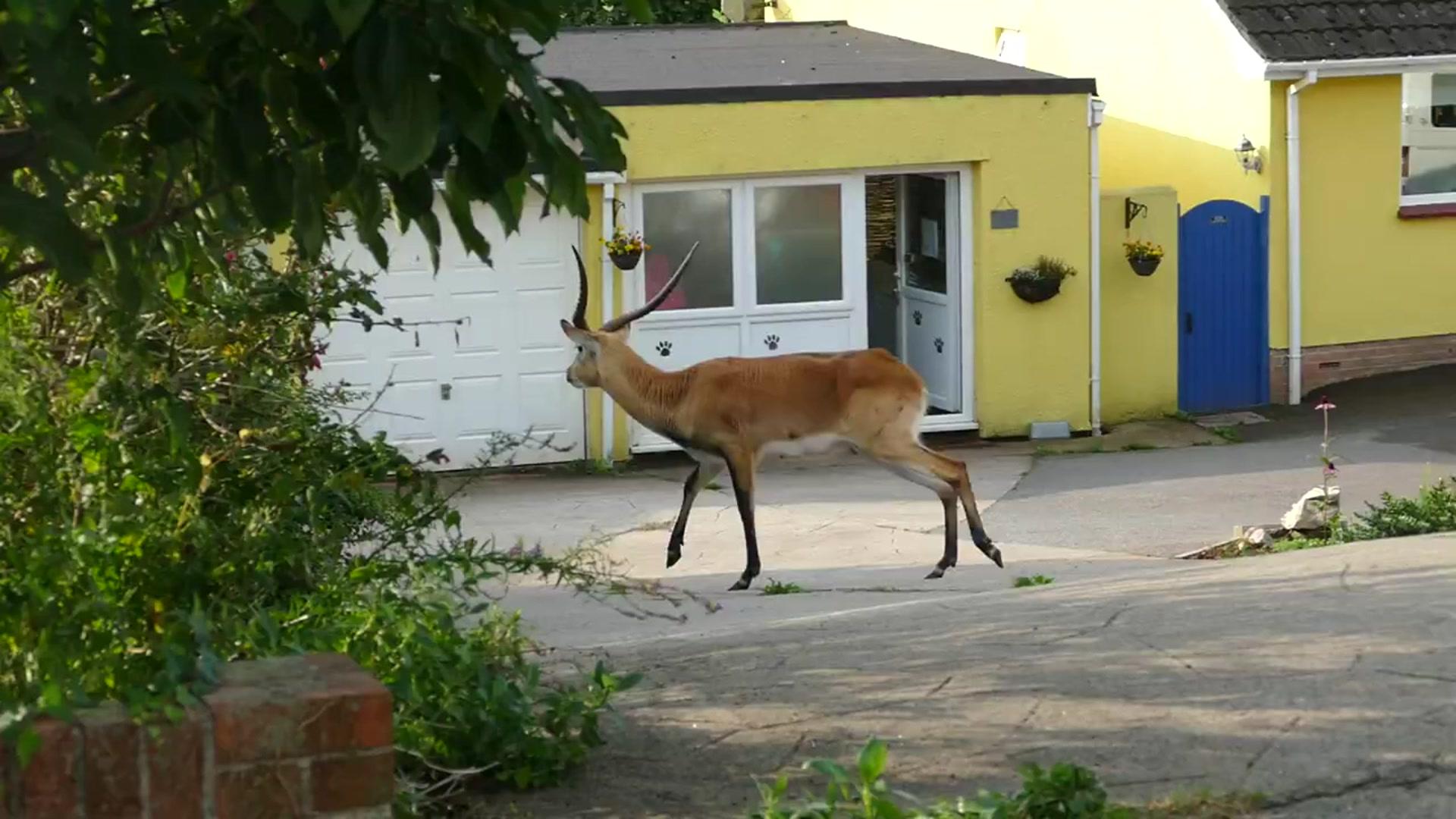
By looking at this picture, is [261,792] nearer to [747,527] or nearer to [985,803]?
[985,803]

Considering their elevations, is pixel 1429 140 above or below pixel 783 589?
above

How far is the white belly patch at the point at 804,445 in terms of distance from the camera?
43.0 feet

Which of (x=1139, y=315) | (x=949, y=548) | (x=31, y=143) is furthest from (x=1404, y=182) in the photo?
(x=31, y=143)

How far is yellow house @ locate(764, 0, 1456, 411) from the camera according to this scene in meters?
19.1

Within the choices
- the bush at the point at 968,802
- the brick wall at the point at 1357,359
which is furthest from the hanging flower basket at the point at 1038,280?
the bush at the point at 968,802

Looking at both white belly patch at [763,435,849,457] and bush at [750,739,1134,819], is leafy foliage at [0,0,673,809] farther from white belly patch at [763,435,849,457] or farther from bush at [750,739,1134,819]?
white belly patch at [763,435,849,457]

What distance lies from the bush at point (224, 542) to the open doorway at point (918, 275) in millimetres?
12391

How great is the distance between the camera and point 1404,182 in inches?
781

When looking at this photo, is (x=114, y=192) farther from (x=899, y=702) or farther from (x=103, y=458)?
(x=899, y=702)

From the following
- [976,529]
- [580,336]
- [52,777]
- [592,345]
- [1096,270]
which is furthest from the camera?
[1096,270]

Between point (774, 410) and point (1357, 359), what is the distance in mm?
8824

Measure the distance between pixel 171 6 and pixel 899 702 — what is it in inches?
129

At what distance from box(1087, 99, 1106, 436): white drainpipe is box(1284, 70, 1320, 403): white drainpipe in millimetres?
1837

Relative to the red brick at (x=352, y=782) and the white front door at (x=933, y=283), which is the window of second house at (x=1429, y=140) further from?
the red brick at (x=352, y=782)
